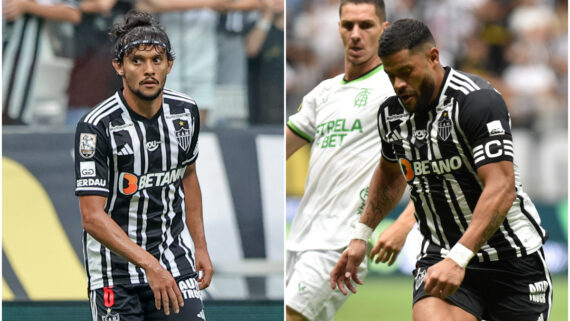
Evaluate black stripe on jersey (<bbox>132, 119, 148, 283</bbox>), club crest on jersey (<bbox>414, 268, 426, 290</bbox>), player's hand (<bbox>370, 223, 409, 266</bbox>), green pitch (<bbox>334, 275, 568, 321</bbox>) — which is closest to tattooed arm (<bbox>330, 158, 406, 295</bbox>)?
player's hand (<bbox>370, 223, 409, 266</bbox>)

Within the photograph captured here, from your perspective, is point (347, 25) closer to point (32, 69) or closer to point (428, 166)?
point (428, 166)

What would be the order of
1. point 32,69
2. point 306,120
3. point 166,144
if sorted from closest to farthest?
1. point 166,144
2. point 306,120
3. point 32,69

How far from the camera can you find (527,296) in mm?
3814

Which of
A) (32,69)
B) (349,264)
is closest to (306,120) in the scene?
(349,264)

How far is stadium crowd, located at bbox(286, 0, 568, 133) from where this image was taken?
10.9 m

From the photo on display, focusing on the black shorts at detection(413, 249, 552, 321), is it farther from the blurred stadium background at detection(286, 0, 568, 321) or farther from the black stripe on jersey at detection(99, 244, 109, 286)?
the blurred stadium background at detection(286, 0, 568, 321)

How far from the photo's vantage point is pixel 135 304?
3.91 m

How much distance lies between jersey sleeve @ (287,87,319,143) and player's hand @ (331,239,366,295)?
1.16 meters

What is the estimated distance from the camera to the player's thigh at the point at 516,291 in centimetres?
380

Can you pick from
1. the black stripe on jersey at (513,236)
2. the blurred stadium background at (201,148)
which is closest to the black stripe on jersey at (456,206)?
the black stripe on jersey at (513,236)

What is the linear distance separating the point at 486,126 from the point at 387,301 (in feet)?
19.4

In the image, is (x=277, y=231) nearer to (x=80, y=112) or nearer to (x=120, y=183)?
(x=80, y=112)

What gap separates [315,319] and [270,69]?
246 centimetres

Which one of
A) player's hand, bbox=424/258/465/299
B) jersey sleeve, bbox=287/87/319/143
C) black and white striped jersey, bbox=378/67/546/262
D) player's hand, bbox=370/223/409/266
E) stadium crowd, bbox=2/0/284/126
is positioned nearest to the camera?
player's hand, bbox=424/258/465/299
